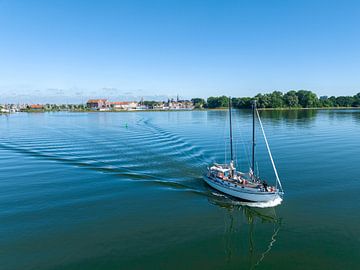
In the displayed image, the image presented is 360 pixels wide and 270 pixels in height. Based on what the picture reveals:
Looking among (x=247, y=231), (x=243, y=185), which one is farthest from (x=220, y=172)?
(x=247, y=231)

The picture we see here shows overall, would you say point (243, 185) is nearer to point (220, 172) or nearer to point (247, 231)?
point (220, 172)

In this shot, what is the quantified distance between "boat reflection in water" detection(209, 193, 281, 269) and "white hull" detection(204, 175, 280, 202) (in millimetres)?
826

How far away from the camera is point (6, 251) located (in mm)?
23938

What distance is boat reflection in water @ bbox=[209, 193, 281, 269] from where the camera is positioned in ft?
76.1

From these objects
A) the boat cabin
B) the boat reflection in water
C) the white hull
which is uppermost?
the boat cabin

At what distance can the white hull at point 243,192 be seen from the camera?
32.3m

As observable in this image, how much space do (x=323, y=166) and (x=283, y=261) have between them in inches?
1181

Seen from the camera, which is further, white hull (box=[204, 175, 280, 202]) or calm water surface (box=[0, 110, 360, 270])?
white hull (box=[204, 175, 280, 202])

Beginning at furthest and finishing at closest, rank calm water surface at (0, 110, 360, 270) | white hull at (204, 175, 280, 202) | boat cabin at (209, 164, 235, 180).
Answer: boat cabin at (209, 164, 235, 180) < white hull at (204, 175, 280, 202) < calm water surface at (0, 110, 360, 270)

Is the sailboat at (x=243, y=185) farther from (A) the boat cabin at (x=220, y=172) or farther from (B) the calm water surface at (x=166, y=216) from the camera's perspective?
(B) the calm water surface at (x=166, y=216)

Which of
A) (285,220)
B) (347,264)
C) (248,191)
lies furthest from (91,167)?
(347,264)

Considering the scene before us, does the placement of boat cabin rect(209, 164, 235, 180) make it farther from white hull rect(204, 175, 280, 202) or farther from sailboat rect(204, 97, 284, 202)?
white hull rect(204, 175, 280, 202)

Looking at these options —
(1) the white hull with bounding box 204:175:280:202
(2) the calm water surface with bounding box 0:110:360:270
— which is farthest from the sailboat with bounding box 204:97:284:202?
(2) the calm water surface with bounding box 0:110:360:270

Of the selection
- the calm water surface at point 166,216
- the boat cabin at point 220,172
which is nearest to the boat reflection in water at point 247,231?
the calm water surface at point 166,216
